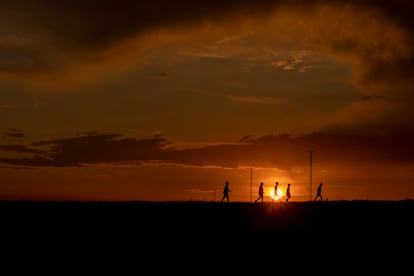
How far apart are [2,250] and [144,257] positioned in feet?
24.1

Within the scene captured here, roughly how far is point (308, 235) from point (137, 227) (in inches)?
387

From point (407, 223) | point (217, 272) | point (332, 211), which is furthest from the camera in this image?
point (332, 211)

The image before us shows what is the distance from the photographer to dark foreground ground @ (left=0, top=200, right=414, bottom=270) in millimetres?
37000

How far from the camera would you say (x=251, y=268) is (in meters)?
32.5

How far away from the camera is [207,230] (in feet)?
139

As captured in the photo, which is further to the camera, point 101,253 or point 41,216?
point 41,216

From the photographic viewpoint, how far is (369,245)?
39.1m

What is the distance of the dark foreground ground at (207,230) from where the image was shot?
37000mm

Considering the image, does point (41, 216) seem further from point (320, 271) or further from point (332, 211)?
point (320, 271)

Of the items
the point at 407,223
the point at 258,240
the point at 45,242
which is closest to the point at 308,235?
the point at 258,240

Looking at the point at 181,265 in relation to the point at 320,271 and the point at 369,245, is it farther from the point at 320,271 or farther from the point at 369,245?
the point at 369,245

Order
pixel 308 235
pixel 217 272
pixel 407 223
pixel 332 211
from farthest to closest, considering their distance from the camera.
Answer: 1. pixel 332 211
2. pixel 407 223
3. pixel 308 235
4. pixel 217 272

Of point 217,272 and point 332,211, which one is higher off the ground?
point 332,211

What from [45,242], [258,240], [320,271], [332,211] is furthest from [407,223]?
[45,242]
